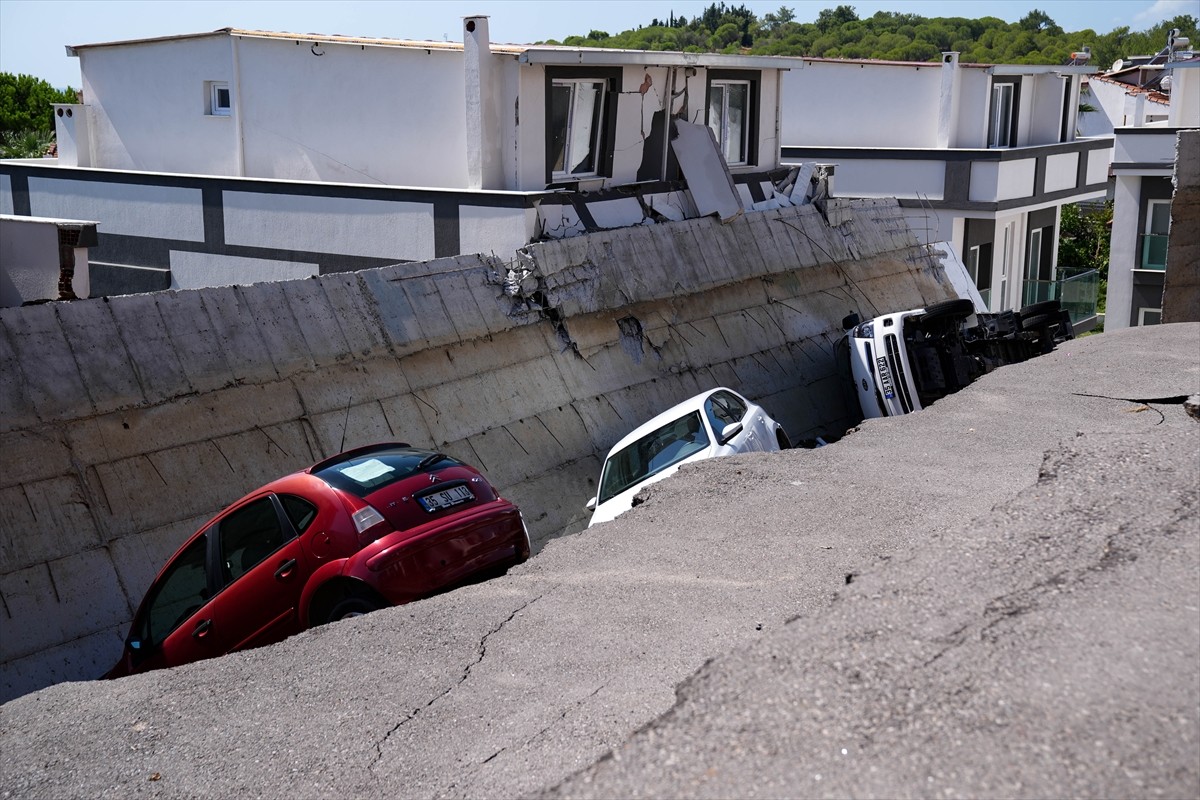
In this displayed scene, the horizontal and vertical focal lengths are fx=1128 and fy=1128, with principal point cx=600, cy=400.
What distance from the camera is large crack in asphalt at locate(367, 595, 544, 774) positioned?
199 inches

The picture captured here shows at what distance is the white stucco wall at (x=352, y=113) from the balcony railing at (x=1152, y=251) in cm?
1927

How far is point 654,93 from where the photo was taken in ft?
60.4

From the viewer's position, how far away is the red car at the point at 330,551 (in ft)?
24.1

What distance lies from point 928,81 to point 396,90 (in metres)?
15.3

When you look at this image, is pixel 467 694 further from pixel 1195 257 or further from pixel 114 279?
pixel 114 279

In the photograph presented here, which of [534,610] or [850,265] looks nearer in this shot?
[534,610]

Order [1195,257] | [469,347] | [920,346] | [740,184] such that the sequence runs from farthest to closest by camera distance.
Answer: [740,184]
[1195,257]
[920,346]
[469,347]

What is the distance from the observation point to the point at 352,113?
18.3m

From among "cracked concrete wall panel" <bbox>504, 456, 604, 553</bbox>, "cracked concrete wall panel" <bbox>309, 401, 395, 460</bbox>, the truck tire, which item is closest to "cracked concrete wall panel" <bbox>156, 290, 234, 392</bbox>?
"cracked concrete wall panel" <bbox>309, 401, 395, 460</bbox>

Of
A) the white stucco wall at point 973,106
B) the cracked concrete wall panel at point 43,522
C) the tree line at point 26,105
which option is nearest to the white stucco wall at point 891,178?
the white stucco wall at point 973,106

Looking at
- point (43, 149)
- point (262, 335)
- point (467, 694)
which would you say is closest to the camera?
point (467, 694)

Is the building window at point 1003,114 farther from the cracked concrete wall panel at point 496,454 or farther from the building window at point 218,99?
the cracked concrete wall panel at point 496,454

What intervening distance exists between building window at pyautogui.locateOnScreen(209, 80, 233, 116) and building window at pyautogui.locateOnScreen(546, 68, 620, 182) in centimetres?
678

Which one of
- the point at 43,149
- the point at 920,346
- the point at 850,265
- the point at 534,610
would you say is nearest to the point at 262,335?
the point at 534,610
